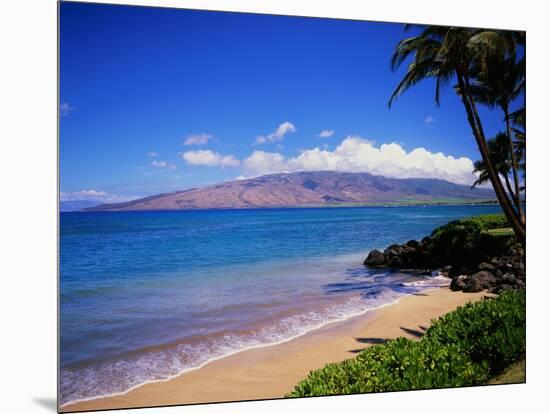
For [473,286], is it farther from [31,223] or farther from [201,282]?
[31,223]

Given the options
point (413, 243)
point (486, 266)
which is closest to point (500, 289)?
point (486, 266)

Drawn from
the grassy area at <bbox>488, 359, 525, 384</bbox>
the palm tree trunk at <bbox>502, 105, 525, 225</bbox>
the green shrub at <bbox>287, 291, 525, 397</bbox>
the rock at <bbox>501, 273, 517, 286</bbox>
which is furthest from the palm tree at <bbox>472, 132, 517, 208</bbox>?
the grassy area at <bbox>488, 359, 525, 384</bbox>

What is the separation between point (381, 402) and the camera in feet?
15.0

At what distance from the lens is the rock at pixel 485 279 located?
5332 mm

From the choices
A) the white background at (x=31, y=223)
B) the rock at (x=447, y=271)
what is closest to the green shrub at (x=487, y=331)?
the rock at (x=447, y=271)

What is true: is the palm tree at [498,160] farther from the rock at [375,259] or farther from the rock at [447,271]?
the rock at [375,259]

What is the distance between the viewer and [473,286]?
5.32 meters

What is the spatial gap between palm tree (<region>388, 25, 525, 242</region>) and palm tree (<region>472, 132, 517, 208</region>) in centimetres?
5

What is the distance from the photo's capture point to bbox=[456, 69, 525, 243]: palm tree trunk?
5250mm

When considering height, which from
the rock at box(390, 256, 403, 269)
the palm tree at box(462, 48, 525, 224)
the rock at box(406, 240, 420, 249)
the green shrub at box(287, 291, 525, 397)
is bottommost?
the green shrub at box(287, 291, 525, 397)

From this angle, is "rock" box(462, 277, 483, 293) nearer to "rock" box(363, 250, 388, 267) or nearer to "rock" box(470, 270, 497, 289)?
"rock" box(470, 270, 497, 289)

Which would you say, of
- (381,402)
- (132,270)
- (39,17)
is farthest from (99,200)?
(381,402)

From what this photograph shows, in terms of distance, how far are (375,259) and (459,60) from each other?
1844 millimetres
